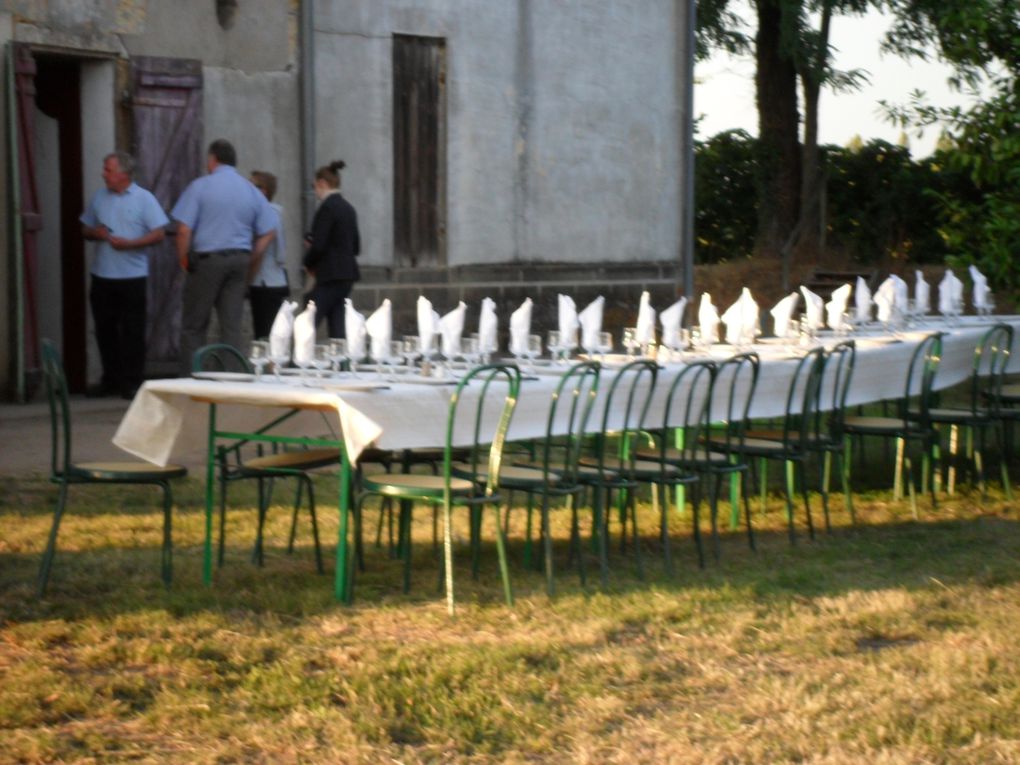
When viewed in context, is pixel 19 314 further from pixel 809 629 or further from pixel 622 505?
pixel 809 629

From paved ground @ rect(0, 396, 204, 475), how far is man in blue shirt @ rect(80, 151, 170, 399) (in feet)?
1.23

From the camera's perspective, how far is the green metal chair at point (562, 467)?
6207 millimetres

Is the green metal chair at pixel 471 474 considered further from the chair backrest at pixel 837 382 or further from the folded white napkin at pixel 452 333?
the chair backrest at pixel 837 382

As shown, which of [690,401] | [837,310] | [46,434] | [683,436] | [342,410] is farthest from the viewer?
[46,434]

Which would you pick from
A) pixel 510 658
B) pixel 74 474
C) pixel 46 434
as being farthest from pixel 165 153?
pixel 510 658

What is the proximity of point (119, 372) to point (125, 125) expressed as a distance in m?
1.81

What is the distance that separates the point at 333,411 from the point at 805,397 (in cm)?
230

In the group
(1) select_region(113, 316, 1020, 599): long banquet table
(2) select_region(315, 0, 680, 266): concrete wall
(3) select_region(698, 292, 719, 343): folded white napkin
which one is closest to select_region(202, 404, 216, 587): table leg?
(1) select_region(113, 316, 1020, 599): long banquet table

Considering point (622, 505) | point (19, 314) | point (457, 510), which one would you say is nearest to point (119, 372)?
point (19, 314)

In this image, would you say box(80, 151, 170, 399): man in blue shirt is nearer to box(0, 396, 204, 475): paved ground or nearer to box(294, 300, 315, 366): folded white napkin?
box(0, 396, 204, 475): paved ground

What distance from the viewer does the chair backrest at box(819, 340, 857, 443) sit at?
25.3 feet

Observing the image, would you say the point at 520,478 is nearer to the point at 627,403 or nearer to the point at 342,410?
the point at 627,403

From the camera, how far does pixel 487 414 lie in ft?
20.2

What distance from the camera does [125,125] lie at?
12086mm
